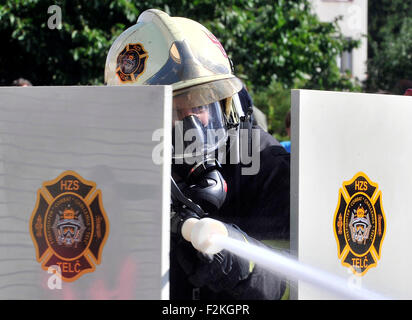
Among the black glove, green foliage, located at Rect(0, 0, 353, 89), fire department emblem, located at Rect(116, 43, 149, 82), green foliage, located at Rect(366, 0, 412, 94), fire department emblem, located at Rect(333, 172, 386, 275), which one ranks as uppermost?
green foliage, located at Rect(366, 0, 412, 94)

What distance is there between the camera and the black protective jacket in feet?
7.04

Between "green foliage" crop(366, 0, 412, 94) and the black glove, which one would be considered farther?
"green foliage" crop(366, 0, 412, 94)

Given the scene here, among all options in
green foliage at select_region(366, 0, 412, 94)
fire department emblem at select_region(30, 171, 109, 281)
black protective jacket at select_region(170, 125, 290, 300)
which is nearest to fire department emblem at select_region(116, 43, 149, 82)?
black protective jacket at select_region(170, 125, 290, 300)

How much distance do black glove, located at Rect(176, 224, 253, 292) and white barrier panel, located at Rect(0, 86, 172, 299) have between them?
1.11 ft

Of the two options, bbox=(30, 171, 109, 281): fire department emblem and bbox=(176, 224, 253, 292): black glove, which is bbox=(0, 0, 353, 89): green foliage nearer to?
bbox=(176, 224, 253, 292): black glove

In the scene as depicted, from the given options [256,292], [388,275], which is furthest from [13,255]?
[388,275]

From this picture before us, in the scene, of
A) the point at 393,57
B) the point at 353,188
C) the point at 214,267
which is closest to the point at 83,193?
the point at 214,267

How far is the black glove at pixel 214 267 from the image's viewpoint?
198 cm

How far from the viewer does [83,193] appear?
168 cm

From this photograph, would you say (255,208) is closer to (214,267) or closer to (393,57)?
(214,267)

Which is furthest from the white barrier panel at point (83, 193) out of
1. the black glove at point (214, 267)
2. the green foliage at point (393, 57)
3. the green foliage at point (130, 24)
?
the green foliage at point (393, 57)

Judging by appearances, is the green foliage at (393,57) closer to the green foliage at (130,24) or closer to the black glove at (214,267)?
the green foliage at (130,24)
